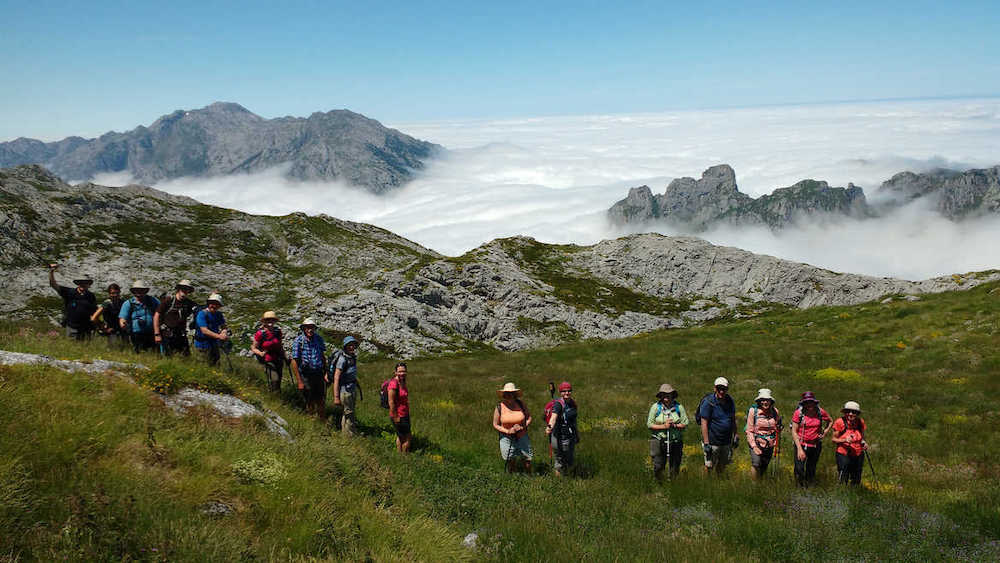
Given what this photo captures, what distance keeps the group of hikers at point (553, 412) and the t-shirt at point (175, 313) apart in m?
0.02

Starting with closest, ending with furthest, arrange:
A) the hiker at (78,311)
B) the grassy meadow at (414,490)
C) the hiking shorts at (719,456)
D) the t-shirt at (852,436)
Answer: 1. the grassy meadow at (414,490)
2. the t-shirt at (852,436)
3. the hiking shorts at (719,456)
4. the hiker at (78,311)

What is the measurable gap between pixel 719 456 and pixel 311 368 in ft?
34.1

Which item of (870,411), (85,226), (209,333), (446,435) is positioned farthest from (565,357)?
(85,226)

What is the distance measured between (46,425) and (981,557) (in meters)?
12.7

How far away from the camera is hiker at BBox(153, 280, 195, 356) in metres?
13.7

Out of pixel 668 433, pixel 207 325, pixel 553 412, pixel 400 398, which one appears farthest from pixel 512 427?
pixel 207 325

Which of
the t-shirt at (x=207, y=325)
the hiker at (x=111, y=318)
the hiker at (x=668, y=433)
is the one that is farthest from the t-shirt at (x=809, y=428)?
the hiker at (x=111, y=318)

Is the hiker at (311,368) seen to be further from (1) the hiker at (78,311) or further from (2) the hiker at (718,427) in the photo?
(2) the hiker at (718,427)

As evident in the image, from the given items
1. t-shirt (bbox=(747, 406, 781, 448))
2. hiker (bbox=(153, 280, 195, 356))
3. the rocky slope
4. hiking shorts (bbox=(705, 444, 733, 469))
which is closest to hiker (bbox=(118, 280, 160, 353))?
hiker (bbox=(153, 280, 195, 356))

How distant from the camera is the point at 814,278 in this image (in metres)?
92.4

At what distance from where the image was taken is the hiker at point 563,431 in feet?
38.8

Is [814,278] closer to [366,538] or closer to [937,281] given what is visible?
[937,281]

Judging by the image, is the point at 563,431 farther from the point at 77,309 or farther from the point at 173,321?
the point at 77,309

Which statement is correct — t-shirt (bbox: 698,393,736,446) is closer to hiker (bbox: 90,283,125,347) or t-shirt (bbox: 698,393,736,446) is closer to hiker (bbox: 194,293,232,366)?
hiker (bbox: 194,293,232,366)
